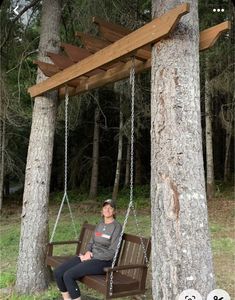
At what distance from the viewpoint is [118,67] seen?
4824 millimetres

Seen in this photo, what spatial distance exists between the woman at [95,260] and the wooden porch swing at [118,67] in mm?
105

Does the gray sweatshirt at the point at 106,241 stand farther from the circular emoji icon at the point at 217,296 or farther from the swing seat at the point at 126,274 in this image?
the circular emoji icon at the point at 217,296

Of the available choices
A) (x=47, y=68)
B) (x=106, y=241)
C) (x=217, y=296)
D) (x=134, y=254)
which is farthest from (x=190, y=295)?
(x=47, y=68)

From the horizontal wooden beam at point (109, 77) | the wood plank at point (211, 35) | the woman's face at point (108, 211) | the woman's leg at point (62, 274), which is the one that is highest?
the horizontal wooden beam at point (109, 77)

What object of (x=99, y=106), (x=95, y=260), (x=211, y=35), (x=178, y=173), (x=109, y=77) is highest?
(x=99, y=106)

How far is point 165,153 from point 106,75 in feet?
6.66

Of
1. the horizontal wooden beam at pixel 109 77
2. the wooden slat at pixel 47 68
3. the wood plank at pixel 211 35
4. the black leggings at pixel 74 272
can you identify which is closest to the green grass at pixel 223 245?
the black leggings at pixel 74 272

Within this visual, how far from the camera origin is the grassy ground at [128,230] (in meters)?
5.55

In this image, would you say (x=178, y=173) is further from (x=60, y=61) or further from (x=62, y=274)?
(x=60, y=61)

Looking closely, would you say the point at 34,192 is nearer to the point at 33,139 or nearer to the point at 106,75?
the point at 33,139

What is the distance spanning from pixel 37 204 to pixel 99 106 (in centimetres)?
451

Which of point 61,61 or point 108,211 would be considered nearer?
point 108,211

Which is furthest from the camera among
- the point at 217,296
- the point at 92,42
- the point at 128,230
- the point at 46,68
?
the point at 128,230

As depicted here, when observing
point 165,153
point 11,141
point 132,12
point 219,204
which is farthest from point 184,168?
point 11,141
